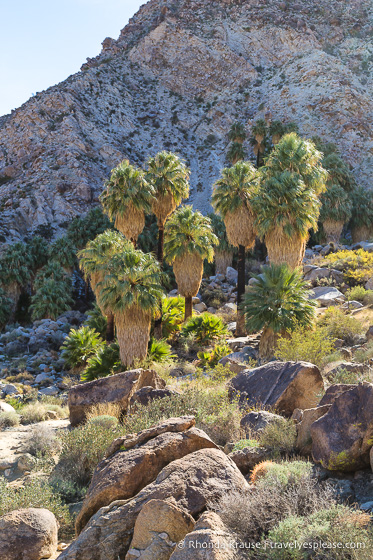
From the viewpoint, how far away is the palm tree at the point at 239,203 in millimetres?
24562

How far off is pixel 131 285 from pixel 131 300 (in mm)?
1004

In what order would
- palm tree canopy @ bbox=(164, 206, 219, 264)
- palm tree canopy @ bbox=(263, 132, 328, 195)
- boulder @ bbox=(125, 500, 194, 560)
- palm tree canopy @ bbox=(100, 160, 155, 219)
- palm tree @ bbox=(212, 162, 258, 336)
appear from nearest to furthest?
boulder @ bbox=(125, 500, 194, 560)
palm tree canopy @ bbox=(263, 132, 328, 195)
palm tree @ bbox=(212, 162, 258, 336)
palm tree canopy @ bbox=(164, 206, 219, 264)
palm tree canopy @ bbox=(100, 160, 155, 219)

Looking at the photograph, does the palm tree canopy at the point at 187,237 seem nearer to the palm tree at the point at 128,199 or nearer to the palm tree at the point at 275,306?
the palm tree at the point at 128,199

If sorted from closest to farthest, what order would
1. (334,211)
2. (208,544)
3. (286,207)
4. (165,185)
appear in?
(208,544)
(286,207)
(165,185)
(334,211)

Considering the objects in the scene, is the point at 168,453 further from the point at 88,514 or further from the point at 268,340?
the point at 268,340

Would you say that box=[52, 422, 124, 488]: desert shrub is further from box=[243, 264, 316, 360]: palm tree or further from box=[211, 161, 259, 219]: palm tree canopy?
box=[211, 161, 259, 219]: palm tree canopy

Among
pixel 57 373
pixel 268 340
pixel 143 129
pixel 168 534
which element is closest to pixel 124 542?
pixel 168 534

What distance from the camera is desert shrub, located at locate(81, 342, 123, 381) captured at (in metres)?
20.6

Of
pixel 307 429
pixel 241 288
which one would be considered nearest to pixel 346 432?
pixel 307 429

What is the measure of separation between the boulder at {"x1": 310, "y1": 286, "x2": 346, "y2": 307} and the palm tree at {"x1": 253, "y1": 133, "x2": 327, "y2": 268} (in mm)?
3295

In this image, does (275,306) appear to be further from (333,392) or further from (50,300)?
(50,300)

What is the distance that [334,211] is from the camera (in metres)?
41.7

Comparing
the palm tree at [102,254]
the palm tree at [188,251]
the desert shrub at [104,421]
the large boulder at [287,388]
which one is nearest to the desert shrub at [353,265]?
the palm tree at [188,251]

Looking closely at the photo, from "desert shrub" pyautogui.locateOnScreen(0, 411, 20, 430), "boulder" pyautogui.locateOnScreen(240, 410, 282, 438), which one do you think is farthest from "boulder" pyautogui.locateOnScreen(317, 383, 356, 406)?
"desert shrub" pyautogui.locateOnScreen(0, 411, 20, 430)
